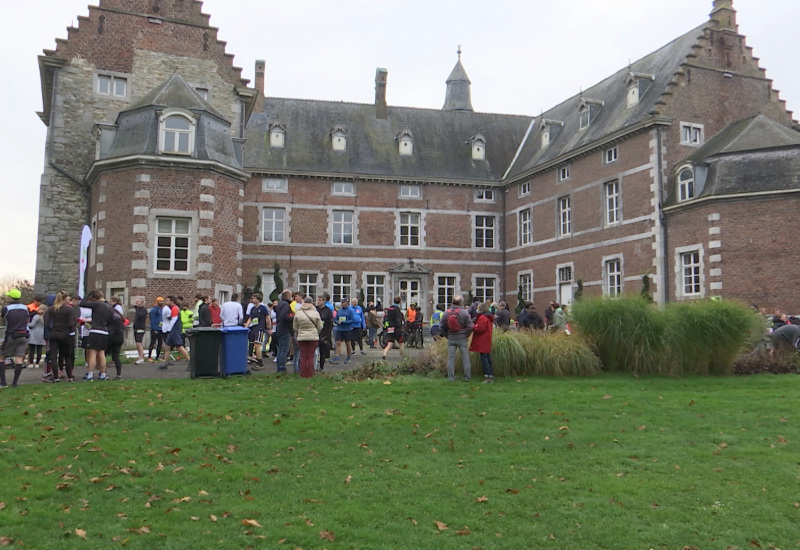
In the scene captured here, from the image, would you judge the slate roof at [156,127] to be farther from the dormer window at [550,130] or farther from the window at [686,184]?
the dormer window at [550,130]

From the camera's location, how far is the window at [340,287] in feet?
107

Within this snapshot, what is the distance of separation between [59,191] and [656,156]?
22.2 m

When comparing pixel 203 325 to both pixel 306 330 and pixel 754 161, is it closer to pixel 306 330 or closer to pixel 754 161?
pixel 306 330

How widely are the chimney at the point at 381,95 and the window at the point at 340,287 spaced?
9.41m

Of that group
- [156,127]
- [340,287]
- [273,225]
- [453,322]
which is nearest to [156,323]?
[453,322]

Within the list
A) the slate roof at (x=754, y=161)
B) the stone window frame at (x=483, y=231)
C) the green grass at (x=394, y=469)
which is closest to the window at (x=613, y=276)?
the slate roof at (x=754, y=161)

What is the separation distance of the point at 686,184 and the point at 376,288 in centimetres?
1523

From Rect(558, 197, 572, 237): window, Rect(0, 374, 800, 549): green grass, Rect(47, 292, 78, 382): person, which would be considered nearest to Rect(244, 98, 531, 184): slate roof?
Rect(558, 197, 572, 237): window

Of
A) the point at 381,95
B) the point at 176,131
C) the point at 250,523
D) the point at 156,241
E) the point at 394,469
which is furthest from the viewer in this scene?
the point at 381,95

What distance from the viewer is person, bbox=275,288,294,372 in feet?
43.8

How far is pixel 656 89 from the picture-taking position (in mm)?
25953

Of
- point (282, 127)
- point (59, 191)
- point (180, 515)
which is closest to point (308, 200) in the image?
point (282, 127)

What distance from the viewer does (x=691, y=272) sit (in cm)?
2330

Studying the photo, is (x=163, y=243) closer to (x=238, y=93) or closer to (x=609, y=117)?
(x=238, y=93)
